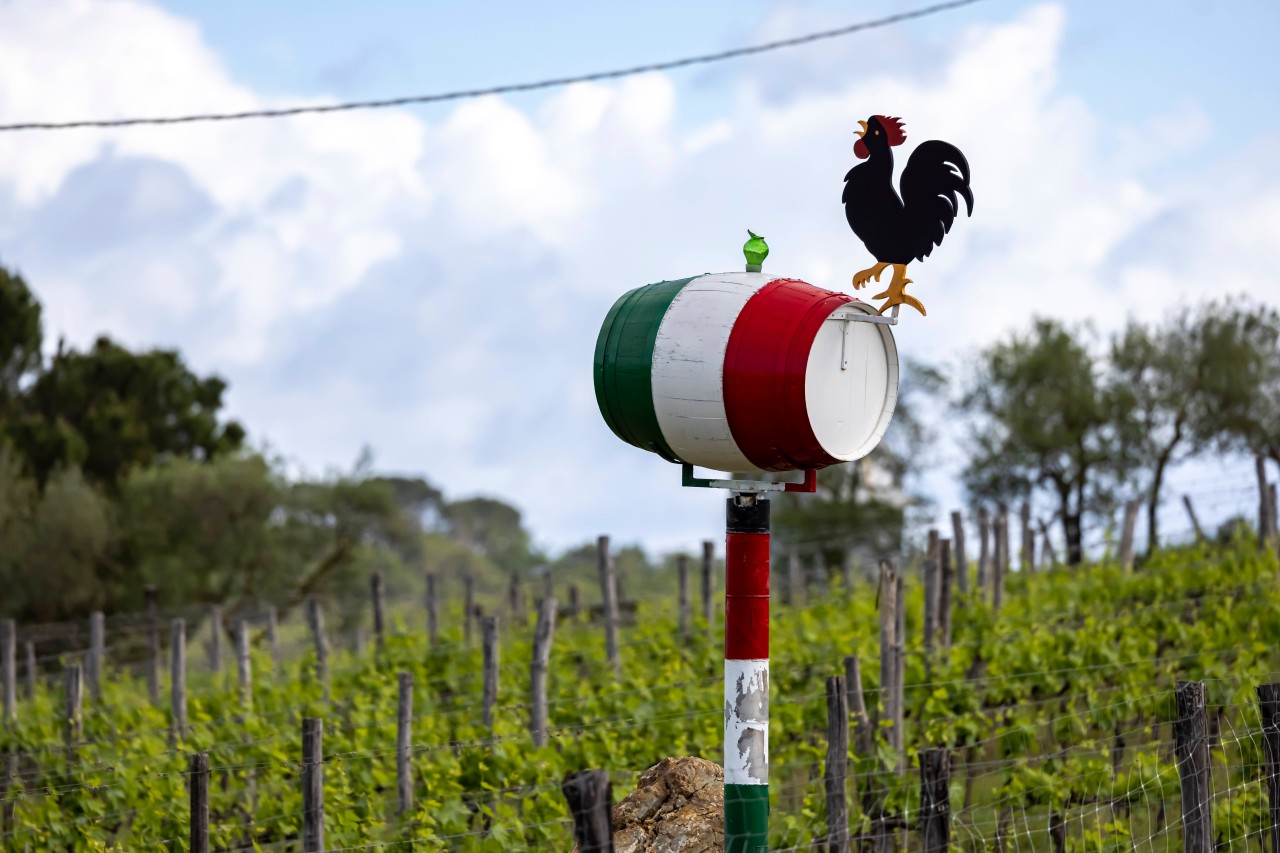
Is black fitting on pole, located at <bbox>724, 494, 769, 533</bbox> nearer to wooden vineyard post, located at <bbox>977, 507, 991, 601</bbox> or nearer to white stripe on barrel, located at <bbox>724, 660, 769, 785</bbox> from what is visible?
white stripe on barrel, located at <bbox>724, 660, 769, 785</bbox>

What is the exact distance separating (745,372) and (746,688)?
1.31 m

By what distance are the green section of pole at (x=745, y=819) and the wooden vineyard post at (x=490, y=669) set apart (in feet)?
19.9

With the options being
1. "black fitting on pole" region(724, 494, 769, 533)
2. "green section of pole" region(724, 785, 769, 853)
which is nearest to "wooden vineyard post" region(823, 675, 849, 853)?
"green section of pole" region(724, 785, 769, 853)

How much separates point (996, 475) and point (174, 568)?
53.3ft

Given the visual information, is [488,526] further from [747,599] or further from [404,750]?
[747,599]

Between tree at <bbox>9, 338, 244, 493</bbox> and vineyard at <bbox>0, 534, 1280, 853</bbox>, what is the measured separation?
43.5 ft

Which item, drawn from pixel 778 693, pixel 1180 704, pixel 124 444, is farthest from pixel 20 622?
pixel 1180 704

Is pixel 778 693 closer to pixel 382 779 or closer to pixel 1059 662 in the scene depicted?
pixel 1059 662

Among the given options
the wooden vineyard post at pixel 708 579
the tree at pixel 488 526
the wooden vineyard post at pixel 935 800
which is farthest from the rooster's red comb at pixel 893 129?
the tree at pixel 488 526

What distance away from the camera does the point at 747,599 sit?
5926mm

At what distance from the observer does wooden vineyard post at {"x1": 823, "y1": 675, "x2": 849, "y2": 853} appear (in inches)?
287

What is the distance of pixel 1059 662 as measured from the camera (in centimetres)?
1186

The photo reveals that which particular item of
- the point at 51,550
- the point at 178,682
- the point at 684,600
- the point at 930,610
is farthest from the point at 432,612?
the point at 51,550

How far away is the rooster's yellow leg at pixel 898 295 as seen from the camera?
598cm
